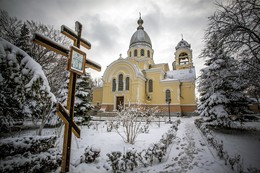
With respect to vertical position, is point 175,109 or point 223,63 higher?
point 223,63

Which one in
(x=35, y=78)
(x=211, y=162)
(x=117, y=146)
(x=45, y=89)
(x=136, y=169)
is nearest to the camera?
(x=35, y=78)

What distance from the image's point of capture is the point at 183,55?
30766 millimetres

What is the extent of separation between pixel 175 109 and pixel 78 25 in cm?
2116

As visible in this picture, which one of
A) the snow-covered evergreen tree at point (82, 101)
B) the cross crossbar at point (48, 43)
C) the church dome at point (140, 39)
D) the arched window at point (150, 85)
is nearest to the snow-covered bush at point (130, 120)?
the snow-covered evergreen tree at point (82, 101)

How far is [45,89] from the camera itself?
111 inches

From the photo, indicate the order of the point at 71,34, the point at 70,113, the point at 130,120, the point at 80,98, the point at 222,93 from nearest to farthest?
the point at 70,113
the point at 71,34
the point at 130,120
the point at 222,93
the point at 80,98

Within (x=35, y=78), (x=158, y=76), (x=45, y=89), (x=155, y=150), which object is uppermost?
(x=158, y=76)

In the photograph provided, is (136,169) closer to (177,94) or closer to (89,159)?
(89,159)

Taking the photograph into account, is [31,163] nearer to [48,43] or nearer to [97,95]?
[48,43]

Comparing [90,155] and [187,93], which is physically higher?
[187,93]

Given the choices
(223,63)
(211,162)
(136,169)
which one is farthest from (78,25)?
(223,63)

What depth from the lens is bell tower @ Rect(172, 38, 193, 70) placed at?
29.6 metres

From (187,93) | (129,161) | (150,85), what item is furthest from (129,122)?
(187,93)

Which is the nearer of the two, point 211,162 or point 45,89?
point 45,89
